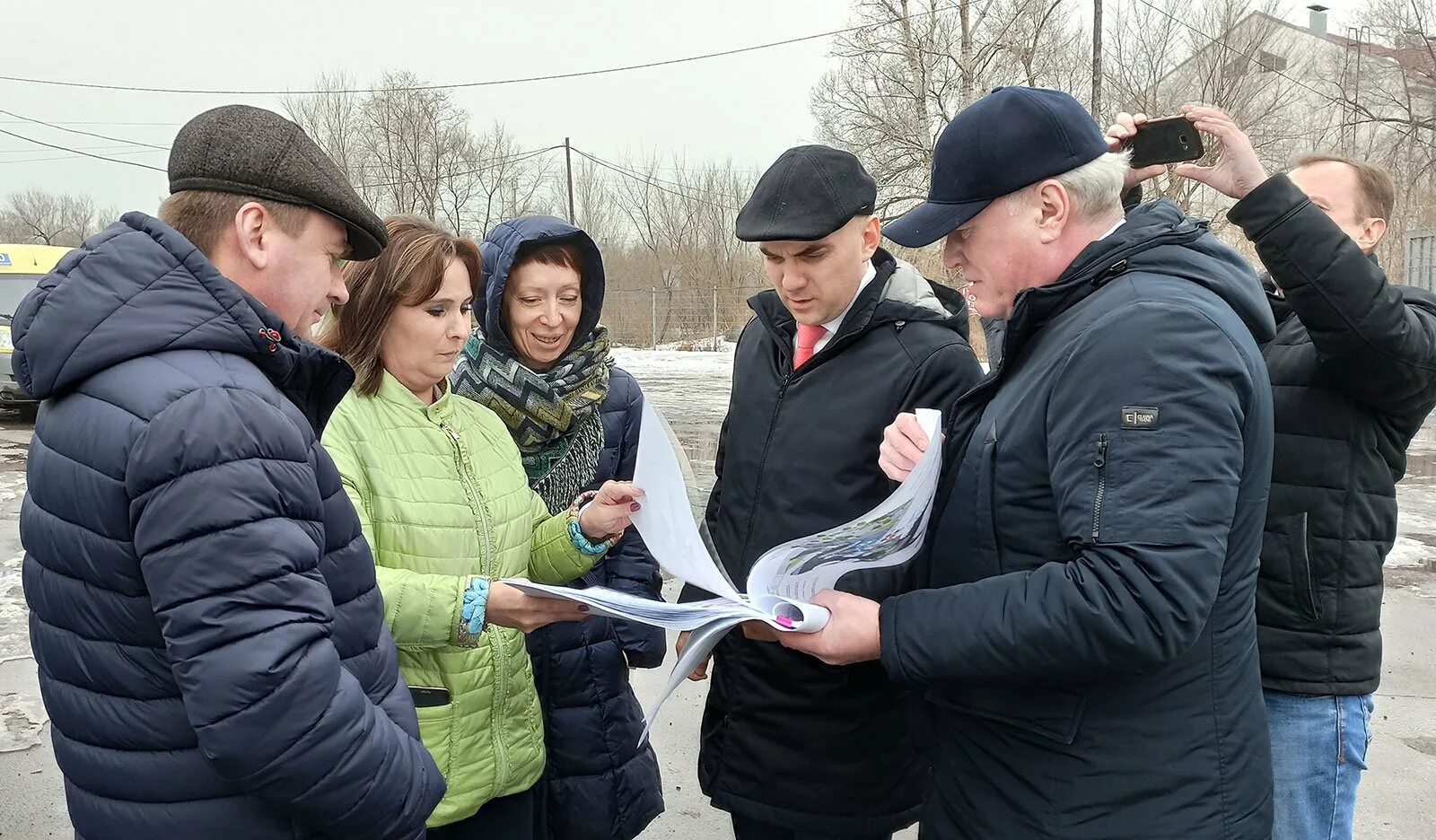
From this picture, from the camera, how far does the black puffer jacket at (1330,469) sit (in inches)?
83.0

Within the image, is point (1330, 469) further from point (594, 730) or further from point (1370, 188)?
point (594, 730)

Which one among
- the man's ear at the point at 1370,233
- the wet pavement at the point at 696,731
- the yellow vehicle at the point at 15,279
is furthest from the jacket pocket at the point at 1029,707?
the yellow vehicle at the point at 15,279

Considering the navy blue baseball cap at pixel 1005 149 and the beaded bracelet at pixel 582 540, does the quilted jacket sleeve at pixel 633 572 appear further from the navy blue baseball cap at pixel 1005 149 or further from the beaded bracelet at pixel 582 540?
the navy blue baseball cap at pixel 1005 149

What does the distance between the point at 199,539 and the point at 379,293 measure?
3.48ft

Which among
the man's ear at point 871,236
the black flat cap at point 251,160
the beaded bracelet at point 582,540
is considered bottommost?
the beaded bracelet at point 582,540

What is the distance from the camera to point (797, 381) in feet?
7.64

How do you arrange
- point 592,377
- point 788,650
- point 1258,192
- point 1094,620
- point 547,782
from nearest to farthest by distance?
point 1094,620
point 1258,192
point 788,650
point 547,782
point 592,377

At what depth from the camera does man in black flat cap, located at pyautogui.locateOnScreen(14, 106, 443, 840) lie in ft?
4.34

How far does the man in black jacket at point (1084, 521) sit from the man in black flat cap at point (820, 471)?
356 millimetres

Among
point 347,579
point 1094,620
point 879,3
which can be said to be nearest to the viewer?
point 1094,620

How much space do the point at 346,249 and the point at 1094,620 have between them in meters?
1.37

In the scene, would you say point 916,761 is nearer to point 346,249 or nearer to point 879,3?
point 346,249

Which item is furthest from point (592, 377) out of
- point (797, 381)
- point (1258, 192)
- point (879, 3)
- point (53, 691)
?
point (879, 3)

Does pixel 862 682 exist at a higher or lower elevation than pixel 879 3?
lower
